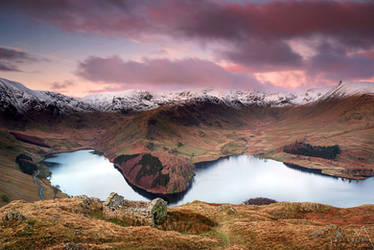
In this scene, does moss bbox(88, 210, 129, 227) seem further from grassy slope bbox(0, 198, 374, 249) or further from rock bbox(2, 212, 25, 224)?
rock bbox(2, 212, 25, 224)

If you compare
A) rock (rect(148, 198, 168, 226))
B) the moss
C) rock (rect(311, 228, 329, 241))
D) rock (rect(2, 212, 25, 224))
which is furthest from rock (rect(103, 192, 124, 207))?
rock (rect(311, 228, 329, 241))

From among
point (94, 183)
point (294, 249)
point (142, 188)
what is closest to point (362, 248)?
point (294, 249)

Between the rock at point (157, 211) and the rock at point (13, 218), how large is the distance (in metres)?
15.2

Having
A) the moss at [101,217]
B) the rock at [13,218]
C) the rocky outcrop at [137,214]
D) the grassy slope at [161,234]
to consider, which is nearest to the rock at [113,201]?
the rocky outcrop at [137,214]

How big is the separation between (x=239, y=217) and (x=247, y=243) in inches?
540

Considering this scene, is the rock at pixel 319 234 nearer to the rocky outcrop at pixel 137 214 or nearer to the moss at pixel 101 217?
the rocky outcrop at pixel 137 214

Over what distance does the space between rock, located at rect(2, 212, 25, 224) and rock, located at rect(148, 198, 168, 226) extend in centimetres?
1524

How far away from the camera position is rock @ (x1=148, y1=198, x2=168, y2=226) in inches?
1207

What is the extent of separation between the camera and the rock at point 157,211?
30664 millimetres

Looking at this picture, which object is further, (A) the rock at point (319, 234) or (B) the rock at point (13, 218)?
(A) the rock at point (319, 234)

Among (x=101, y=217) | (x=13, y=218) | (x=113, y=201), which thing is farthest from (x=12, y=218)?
(x=113, y=201)

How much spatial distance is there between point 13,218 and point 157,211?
17379mm

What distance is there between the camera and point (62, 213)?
2755cm

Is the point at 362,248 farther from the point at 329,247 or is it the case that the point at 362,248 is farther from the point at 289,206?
the point at 289,206
